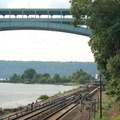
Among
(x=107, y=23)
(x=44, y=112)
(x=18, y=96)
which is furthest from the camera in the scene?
(x=18, y=96)

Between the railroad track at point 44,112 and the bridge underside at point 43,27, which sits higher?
the bridge underside at point 43,27

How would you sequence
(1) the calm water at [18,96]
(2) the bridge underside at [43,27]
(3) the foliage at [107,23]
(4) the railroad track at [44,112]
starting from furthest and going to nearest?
(1) the calm water at [18,96]
(2) the bridge underside at [43,27]
(4) the railroad track at [44,112]
(3) the foliage at [107,23]

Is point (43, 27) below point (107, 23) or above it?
above

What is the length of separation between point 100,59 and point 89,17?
4.45 m

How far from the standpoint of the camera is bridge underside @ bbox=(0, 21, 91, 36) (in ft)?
160

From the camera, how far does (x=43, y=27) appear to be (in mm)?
50531

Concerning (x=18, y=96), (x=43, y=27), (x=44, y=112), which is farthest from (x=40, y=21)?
(x=18, y=96)

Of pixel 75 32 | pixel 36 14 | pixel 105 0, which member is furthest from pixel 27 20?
pixel 105 0

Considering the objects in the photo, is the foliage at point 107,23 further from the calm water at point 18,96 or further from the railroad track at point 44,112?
the calm water at point 18,96

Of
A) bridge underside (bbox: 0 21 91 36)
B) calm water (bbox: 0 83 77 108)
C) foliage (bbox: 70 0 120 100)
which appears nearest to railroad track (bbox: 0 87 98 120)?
foliage (bbox: 70 0 120 100)

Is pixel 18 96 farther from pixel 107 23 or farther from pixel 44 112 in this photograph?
pixel 107 23

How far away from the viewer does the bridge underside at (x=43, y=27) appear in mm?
48812

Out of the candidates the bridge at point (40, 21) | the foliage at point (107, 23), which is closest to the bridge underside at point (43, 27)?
the bridge at point (40, 21)

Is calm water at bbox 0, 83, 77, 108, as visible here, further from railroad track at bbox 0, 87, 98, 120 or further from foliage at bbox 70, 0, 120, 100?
foliage at bbox 70, 0, 120, 100
